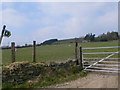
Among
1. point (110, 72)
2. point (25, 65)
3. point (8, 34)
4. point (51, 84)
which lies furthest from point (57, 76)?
point (8, 34)

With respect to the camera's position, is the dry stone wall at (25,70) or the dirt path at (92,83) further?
the dry stone wall at (25,70)

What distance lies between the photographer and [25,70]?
799 cm

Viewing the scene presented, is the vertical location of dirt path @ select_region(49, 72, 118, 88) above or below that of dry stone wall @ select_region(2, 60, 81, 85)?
below

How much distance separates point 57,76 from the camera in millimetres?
7770

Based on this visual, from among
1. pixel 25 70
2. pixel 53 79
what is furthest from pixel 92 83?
pixel 25 70

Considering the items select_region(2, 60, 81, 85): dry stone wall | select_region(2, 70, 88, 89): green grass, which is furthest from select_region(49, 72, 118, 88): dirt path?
select_region(2, 60, 81, 85): dry stone wall

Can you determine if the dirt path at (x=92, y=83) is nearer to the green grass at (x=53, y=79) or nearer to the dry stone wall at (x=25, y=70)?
the green grass at (x=53, y=79)

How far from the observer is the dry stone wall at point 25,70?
24.6ft

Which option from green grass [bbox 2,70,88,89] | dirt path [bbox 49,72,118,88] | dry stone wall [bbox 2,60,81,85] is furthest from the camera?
dry stone wall [bbox 2,60,81,85]

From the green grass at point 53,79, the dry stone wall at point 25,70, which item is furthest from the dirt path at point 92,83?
the dry stone wall at point 25,70

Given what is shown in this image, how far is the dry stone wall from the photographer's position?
7500mm

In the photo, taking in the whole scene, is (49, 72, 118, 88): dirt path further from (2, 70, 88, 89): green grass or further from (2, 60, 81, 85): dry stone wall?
(2, 60, 81, 85): dry stone wall

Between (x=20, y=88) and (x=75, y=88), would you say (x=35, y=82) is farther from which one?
(x=75, y=88)

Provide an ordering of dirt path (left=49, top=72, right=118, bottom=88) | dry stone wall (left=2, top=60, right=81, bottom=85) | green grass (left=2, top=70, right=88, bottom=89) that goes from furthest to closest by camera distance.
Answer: dry stone wall (left=2, top=60, right=81, bottom=85)
green grass (left=2, top=70, right=88, bottom=89)
dirt path (left=49, top=72, right=118, bottom=88)
